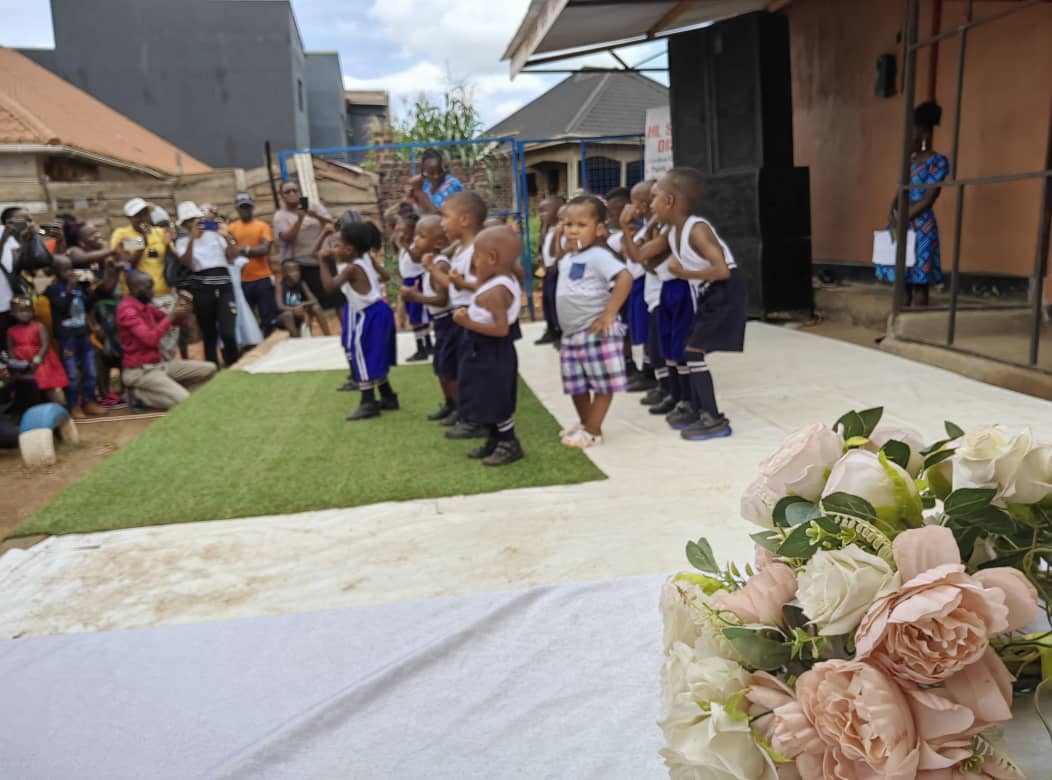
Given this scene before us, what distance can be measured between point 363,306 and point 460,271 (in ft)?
2.97

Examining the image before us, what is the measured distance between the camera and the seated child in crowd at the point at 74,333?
617 centimetres

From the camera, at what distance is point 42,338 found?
5.80m

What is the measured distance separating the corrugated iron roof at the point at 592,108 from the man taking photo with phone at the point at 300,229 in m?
8.75

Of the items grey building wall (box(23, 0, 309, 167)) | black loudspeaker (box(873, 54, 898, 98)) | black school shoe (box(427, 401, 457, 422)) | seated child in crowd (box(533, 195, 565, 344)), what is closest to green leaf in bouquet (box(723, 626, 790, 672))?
black school shoe (box(427, 401, 457, 422))

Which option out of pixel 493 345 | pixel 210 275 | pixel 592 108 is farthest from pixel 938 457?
pixel 592 108

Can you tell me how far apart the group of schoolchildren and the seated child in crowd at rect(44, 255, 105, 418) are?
8.03 ft

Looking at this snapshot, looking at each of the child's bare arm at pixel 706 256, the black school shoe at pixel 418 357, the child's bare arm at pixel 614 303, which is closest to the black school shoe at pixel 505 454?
the child's bare arm at pixel 614 303

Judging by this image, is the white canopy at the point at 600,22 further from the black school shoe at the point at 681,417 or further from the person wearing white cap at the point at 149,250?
the person wearing white cap at the point at 149,250

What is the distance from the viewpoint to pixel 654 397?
5316 millimetres

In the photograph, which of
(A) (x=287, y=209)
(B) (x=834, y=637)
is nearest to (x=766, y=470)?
(B) (x=834, y=637)

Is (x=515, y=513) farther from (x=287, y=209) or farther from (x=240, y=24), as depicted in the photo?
(x=240, y=24)

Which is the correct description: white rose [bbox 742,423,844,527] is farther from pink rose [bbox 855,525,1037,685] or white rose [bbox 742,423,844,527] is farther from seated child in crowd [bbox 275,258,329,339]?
seated child in crowd [bbox 275,258,329,339]

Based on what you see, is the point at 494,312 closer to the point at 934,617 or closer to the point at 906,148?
the point at 934,617

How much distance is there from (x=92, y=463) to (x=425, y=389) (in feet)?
7.50
